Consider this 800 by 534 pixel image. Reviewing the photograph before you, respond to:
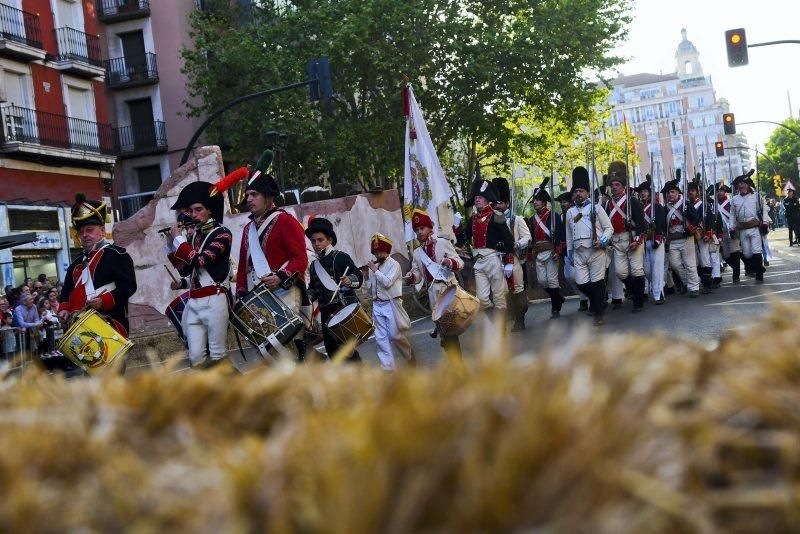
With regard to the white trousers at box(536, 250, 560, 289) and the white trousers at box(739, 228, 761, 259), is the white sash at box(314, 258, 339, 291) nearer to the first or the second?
the white trousers at box(536, 250, 560, 289)

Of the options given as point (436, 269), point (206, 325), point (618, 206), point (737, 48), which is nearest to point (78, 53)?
point (737, 48)

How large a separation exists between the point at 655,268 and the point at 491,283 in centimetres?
523

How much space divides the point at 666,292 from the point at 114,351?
14.2 metres

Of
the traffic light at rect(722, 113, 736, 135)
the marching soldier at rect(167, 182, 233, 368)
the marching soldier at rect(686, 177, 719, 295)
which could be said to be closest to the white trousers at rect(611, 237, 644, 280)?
the marching soldier at rect(686, 177, 719, 295)

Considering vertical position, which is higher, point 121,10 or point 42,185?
point 121,10

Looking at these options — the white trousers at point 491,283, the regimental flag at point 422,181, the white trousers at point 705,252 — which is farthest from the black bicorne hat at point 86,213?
the white trousers at point 705,252

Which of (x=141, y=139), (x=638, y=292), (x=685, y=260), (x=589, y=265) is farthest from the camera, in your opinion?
(x=141, y=139)

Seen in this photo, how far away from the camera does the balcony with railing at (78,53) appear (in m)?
40.4

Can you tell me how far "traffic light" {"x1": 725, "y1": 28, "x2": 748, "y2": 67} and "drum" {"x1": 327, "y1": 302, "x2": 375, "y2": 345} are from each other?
19.1 metres

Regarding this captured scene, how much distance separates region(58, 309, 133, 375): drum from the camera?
8.76 m

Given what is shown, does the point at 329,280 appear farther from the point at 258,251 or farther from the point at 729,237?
the point at 729,237

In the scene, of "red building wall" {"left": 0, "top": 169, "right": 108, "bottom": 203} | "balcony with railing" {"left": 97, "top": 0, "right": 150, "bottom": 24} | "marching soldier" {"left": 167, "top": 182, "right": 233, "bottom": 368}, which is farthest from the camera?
"balcony with railing" {"left": 97, "top": 0, "right": 150, "bottom": 24}

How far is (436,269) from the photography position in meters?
12.2

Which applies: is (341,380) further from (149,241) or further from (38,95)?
(38,95)
